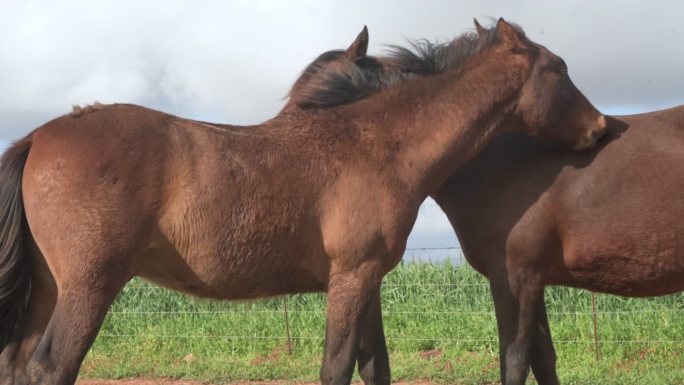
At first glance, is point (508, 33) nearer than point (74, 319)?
No

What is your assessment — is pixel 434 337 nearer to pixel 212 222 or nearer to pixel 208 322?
pixel 208 322

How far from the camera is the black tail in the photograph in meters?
5.38

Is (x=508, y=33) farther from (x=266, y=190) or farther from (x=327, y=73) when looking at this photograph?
(x=266, y=190)

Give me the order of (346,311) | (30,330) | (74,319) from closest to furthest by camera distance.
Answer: (74,319)
(346,311)
(30,330)

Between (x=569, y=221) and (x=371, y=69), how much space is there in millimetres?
1785

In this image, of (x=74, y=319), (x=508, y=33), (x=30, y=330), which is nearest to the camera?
(x=74, y=319)

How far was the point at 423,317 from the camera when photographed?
13078 millimetres


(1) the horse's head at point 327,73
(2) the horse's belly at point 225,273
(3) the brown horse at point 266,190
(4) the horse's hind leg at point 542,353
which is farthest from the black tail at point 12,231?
(4) the horse's hind leg at point 542,353

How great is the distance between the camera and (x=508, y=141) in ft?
22.1

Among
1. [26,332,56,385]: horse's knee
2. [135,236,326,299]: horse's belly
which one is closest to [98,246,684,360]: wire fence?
[135,236,326,299]: horse's belly

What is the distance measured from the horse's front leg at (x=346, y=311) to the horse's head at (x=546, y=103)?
1.69m

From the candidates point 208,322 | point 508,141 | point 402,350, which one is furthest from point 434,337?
point 508,141

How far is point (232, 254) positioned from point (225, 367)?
552cm

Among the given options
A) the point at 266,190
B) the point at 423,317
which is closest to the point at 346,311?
the point at 266,190
